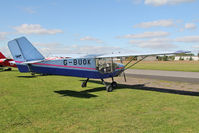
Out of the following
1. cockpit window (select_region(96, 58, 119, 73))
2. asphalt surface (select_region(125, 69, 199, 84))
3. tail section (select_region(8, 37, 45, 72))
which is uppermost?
tail section (select_region(8, 37, 45, 72))

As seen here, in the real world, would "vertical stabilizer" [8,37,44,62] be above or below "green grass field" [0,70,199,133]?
above

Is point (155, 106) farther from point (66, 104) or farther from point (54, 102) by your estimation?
point (54, 102)

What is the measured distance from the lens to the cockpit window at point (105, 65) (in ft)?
39.7

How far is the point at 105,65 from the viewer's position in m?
12.4

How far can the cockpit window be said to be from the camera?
1211cm

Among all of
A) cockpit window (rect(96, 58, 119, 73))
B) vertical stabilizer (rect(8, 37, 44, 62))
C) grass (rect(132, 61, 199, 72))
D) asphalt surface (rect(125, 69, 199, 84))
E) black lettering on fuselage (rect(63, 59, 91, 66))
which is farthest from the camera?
grass (rect(132, 61, 199, 72))

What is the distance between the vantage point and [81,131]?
528 centimetres

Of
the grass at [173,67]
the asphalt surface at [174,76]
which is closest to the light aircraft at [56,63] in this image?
the asphalt surface at [174,76]

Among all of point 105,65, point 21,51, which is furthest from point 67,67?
point 21,51

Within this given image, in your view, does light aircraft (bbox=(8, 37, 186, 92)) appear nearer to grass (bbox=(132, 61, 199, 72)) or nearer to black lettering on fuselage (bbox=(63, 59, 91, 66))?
black lettering on fuselage (bbox=(63, 59, 91, 66))

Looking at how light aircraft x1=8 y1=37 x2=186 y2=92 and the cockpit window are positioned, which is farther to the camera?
the cockpit window

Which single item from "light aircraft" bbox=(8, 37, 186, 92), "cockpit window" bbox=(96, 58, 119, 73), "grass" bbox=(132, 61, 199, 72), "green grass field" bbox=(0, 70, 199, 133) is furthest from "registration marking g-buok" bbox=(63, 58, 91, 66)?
"grass" bbox=(132, 61, 199, 72)

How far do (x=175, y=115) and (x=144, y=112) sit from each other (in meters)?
1.18

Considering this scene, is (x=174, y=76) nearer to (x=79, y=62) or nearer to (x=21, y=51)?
(x=79, y=62)
